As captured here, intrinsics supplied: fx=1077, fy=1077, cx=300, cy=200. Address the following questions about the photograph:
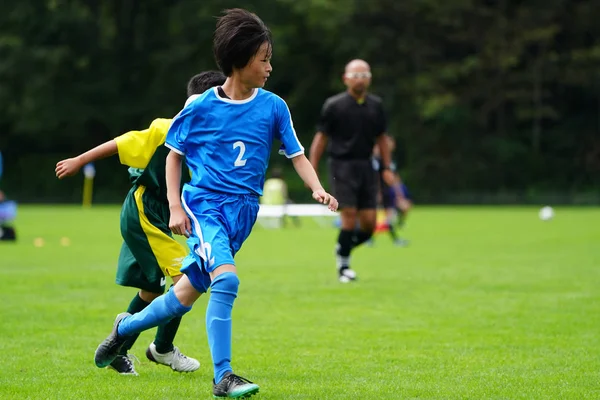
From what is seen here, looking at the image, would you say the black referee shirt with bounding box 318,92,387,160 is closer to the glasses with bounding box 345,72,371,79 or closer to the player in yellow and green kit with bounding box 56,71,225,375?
the glasses with bounding box 345,72,371,79

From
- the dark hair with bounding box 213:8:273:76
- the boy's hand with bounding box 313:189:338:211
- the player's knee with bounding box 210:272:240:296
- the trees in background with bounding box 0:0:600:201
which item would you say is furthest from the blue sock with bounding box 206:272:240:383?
the trees in background with bounding box 0:0:600:201

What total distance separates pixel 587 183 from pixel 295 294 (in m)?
39.7

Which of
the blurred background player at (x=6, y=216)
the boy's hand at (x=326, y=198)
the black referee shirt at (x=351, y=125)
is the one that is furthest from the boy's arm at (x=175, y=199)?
the blurred background player at (x=6, y=216)

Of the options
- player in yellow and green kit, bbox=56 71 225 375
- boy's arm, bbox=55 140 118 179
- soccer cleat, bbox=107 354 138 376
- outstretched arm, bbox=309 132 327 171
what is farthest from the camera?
outstretched arm, bbox=309 132 327 171

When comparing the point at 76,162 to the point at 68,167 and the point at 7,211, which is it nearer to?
the point at 68,167

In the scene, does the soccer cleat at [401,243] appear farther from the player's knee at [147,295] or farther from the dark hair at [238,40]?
the dark hair at [238,40]

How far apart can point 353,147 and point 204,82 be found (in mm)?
5851

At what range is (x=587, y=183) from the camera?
48.0 metres

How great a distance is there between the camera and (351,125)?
11.8 meters

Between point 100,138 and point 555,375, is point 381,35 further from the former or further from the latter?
point 555,375

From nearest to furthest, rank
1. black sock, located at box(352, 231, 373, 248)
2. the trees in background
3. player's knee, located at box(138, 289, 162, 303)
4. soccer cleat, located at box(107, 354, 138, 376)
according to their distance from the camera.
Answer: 1. soccer cleat, located at box(107, 354, 138, 376)
2. player's knee, located at box(138, 289, 162, 303)
3. black sock, located at box(352, 231, 373, 248)
4. the trees in background

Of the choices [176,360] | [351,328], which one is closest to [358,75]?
[351,328]

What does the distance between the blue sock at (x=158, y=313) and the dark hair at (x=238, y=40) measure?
118 centimetres

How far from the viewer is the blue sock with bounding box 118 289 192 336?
533cm
